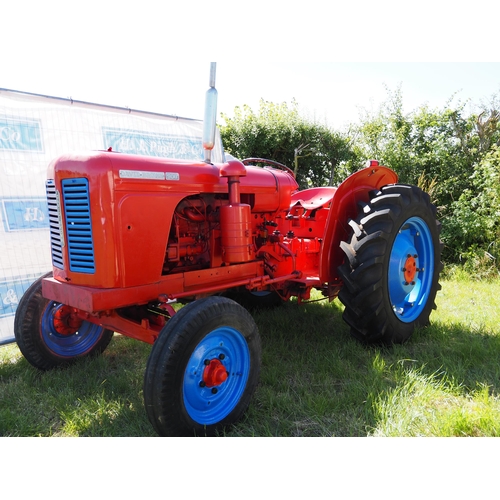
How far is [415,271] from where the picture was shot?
138 inches

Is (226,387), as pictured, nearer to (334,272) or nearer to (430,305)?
(334,272)

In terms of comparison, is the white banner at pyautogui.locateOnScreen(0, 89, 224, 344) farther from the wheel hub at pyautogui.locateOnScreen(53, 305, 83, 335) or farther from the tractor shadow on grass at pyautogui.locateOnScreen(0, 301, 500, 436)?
the wheel hub at pyautogui.locateOnScreen(53, 305, 83, 335)

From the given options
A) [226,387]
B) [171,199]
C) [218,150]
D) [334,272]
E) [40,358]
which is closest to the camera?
[226,387]

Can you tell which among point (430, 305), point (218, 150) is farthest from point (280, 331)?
point (218, 150)

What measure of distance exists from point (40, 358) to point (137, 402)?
93cm

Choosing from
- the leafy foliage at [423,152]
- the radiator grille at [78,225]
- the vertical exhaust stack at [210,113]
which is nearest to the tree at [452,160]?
the leafy foliage at [423,152]

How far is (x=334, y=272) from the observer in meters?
3.35

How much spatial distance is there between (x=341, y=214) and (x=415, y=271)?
845 mm

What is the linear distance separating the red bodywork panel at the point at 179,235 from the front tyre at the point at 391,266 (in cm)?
26

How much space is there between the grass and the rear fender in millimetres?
654

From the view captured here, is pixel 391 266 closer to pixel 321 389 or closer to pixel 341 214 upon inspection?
pixel 341 214

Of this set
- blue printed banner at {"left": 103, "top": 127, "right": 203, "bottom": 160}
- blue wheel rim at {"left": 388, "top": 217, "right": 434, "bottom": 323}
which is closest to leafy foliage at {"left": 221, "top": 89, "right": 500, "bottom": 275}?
blue wheel rim at {"left": 388, "top": 217, "right": 434, "bottom": 323}

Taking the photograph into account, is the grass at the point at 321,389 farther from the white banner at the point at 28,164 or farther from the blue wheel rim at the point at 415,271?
the white banner at the point at 28,164

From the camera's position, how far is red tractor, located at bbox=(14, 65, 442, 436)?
87.1 inches
